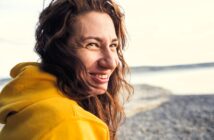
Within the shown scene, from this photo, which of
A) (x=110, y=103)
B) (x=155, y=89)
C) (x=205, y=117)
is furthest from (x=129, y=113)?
(x=110, y=103)

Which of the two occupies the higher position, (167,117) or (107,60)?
(107,60)

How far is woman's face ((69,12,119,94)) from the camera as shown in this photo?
1564mm

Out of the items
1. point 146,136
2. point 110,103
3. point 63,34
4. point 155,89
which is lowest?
point 155,89

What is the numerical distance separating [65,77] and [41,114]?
0.24 meters

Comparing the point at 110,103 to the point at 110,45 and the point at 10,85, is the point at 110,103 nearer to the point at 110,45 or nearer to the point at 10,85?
the point at 110,45

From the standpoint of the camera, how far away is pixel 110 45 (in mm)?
1662

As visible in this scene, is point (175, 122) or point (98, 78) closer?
point (98, 78)

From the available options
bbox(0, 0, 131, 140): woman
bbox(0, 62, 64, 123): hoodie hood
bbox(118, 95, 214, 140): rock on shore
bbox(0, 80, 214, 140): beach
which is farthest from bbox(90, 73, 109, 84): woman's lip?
bbox(118, 95, 214, 140): rock on shore

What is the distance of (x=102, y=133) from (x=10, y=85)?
1.18 feet

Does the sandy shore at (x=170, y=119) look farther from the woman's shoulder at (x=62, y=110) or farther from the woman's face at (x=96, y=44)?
the woman's shoulder at (x=62, y=110)

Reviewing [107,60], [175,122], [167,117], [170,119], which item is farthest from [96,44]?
[167,117]

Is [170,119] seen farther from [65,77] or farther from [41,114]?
[41,114]

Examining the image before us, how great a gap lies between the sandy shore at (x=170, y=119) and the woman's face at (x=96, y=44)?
8.76 metres

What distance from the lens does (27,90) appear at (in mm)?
1495
